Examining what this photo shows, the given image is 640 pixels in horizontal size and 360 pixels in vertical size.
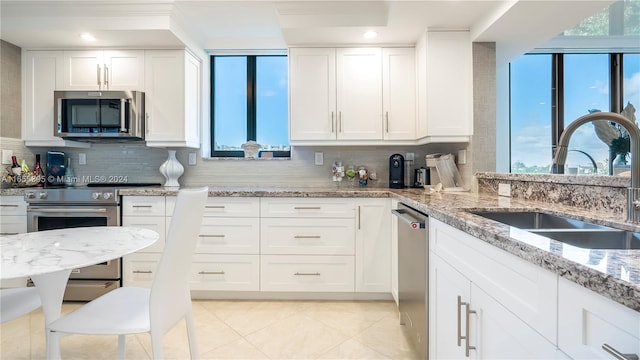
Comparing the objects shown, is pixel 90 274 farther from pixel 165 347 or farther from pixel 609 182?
pixel 609 182

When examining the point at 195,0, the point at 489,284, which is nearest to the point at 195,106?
the point at 195,0

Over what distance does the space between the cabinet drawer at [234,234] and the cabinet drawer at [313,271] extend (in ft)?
0.50

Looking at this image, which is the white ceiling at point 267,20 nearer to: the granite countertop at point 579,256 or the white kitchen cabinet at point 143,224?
the white kitchen cabinet at point 143,224

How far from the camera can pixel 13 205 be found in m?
2.54

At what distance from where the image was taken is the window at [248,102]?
3324 mm

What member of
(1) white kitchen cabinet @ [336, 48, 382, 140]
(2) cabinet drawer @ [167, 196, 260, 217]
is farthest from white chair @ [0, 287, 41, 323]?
(1) white kitchen cabinet @ [336, 48, 382, 140]

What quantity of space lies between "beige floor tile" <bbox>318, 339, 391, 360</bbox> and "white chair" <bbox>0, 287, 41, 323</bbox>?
141cm

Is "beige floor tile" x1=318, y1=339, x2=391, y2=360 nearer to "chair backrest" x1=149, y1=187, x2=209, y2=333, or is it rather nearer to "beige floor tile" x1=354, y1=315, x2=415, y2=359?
"beige floor tile" x1=354, y1=315, x2=415, y2=359

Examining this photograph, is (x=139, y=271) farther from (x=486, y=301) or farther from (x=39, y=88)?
(x=486, y=301)

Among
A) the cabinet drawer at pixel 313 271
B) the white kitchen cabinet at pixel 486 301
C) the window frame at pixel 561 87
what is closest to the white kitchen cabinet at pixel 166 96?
the cabinet drawer at pixel 313 271

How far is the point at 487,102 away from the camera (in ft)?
8.38

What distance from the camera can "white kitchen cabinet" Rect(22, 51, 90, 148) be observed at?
2859 millimetres

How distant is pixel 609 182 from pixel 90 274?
3.35 metres

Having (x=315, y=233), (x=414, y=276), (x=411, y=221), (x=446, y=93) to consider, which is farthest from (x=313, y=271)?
(x=446, y=93)
